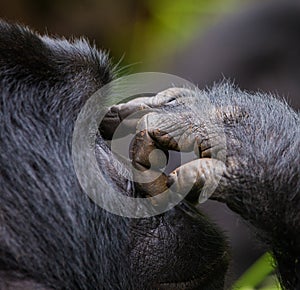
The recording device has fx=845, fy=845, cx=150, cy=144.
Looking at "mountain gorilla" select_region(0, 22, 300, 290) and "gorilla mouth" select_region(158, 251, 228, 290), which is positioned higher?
"mountain gorilla" select_region(0, 22, 300, 290)

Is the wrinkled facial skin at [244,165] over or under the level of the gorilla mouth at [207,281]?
over

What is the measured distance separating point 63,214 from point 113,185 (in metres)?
0.20

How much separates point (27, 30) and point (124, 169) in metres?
0.43

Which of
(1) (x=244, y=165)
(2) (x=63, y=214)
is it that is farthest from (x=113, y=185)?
(1) (x=244, y=165)

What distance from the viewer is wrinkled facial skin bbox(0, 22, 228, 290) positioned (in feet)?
6.34

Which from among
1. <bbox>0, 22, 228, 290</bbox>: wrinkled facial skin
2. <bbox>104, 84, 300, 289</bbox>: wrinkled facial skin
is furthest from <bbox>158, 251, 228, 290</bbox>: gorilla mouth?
<bbox>104, 84, 300, 289</bbox>: wrinkled facial skin

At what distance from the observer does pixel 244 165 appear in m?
2.15

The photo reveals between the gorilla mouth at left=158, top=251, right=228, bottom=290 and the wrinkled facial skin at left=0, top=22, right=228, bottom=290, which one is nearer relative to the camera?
the wrinkled facial skin at left=0, top=22, right=228, bottom=290

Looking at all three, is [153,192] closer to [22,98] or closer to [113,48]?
[22,98]

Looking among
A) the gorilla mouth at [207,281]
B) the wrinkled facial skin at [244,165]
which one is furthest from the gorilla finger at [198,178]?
the gorilla mouth at [207,281]

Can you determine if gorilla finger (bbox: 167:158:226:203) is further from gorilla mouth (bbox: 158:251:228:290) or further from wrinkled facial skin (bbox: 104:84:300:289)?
gorilla mouth (bbox: 158:251:228:290)

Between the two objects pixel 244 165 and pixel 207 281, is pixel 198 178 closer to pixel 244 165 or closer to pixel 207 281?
pixel 244 165

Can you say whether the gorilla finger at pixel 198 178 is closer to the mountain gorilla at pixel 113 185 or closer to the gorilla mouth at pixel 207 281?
the mountain gorilla at pixel 113 185

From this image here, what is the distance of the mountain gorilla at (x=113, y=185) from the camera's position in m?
1.95
